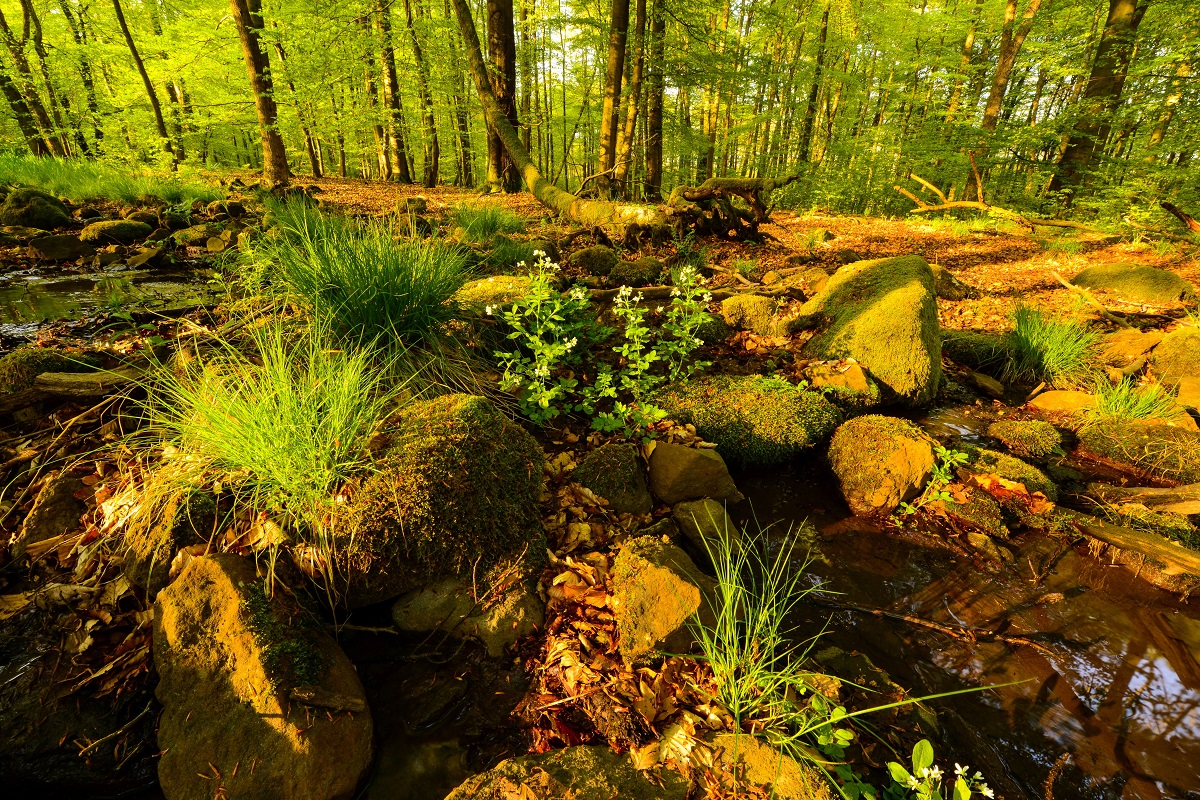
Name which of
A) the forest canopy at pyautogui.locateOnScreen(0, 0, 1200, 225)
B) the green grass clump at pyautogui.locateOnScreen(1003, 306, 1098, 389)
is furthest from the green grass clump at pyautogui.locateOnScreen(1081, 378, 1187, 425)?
the forest canopy at pyautogui.locateOnScreen(0, 0, 1200, 225)

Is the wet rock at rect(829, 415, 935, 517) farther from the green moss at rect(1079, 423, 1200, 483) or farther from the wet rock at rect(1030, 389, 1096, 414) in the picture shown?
the wet rock at rect(1030, 389, 1096, 414)

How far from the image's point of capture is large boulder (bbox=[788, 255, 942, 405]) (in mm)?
4254

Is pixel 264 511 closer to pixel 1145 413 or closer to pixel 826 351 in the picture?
pixel 826 351

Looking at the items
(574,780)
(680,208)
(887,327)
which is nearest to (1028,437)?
(887,327)

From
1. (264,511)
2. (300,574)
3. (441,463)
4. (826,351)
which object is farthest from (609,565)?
(826,351)

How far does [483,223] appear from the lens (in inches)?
257

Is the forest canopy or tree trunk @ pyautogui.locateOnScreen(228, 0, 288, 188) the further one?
the forest canopy

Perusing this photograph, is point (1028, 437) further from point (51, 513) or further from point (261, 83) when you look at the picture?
point (261, 83)

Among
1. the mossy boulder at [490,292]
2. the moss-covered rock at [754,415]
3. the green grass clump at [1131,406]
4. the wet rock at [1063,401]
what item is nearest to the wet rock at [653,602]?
the moss-covered rock at [754,415]

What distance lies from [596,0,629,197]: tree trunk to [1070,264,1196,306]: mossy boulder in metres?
7.49

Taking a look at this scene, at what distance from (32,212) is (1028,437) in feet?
41.7

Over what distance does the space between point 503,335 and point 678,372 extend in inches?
56.2

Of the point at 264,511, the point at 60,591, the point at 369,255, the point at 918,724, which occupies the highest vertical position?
the point at 369,255

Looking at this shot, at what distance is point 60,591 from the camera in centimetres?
184
